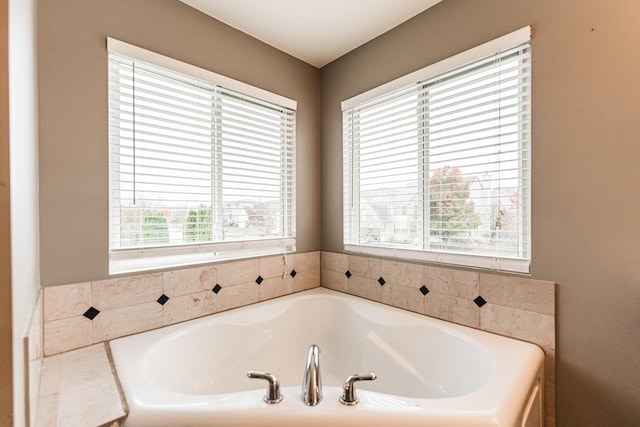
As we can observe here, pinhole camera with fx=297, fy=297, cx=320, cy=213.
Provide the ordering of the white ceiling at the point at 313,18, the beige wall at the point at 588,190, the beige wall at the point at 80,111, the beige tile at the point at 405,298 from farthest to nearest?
the beige tile at the point at 405,298 < the white ceiling at the point at 313,18 < the beige wall at the point at 80,111 < the beige wall at the point at 588,190

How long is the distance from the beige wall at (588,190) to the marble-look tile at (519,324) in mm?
47

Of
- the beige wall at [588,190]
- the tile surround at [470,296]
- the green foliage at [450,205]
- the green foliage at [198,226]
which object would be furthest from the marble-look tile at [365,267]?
the green foliage at [198,226]

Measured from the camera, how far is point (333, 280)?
2.38m

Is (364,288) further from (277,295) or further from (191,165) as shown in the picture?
(191,165)

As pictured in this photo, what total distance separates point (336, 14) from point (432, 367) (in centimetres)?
212

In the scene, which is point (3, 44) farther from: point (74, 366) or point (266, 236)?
point (266, 236)

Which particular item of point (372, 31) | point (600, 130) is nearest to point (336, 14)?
point (372, 31)

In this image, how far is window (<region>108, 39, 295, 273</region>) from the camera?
1.52m

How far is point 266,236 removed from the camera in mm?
2172

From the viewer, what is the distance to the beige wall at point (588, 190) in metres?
1.17

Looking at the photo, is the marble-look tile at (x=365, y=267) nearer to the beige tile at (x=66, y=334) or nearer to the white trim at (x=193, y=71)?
the white trim at (x=193, y=71)

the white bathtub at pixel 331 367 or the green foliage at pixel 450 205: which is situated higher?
the green foliage at pixel 450 205

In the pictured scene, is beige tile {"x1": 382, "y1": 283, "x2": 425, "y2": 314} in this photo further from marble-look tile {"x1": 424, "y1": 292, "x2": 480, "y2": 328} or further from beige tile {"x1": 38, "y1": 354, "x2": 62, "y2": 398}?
beige tile {"x1": 38, "y1": 354, "x2": 62, "y2": 398}

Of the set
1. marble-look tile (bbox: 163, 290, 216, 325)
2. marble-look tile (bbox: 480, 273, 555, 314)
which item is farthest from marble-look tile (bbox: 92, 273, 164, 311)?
marble-look tile (bbox: 480, 273, 555, 314)
